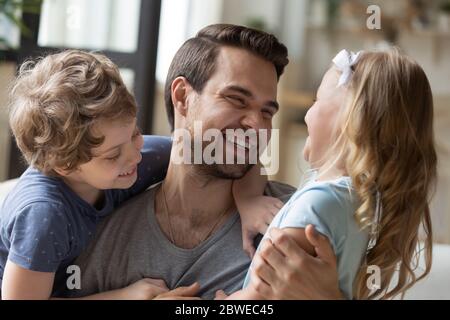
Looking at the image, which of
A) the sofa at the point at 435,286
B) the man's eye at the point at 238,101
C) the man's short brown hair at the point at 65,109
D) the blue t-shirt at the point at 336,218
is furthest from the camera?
the sofa at the point at 435,286

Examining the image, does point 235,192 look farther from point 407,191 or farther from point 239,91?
point 407,191

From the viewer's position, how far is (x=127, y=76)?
2.97m

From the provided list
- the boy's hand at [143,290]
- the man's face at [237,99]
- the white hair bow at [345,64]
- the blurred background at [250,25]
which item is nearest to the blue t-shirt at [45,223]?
the boy's hand at [143,290]

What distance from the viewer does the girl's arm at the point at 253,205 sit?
118 cm

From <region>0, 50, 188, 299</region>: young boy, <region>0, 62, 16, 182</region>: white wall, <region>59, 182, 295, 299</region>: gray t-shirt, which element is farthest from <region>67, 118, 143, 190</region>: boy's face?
<region>0, 62, 16, 182</region>: white wall

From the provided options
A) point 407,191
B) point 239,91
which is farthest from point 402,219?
point 239,91

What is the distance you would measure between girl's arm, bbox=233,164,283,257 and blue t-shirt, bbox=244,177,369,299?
0.18 metres

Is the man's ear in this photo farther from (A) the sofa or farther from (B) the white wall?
(B) the white wall

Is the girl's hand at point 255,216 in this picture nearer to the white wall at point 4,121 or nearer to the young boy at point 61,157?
the young boy at point 61,157

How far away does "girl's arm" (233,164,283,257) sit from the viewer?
1182 mm

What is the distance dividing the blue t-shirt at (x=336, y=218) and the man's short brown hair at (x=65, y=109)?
1.02 feet

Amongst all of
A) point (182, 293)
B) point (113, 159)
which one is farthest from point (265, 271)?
point (113, 159)

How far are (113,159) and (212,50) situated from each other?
0.88 feet

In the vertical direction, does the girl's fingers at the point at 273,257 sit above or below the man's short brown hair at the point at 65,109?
below
